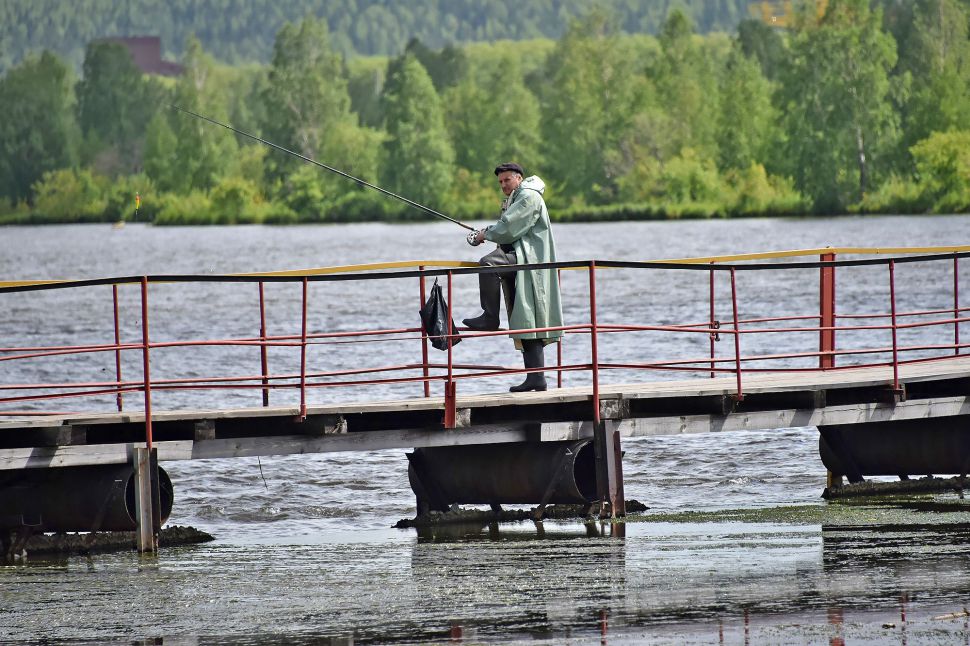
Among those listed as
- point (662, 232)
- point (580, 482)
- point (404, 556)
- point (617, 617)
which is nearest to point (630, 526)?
point (580, 482)

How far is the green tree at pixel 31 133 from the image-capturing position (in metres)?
137

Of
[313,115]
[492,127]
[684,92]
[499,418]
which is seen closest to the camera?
[499,418]

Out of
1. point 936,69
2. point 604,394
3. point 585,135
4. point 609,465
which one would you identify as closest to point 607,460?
point 609,465

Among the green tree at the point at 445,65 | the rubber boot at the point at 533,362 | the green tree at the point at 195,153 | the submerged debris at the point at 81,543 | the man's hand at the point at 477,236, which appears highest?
the green tree at the point at 445,65

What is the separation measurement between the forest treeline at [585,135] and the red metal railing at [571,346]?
3159 centimetres

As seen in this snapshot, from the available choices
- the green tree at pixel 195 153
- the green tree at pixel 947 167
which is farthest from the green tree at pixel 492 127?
the green tree at pixel 947 167

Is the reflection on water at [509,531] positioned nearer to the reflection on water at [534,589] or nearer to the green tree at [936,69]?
the reflection on water at [534,589]

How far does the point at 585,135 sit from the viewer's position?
124 m

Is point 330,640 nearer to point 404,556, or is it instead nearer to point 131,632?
point 131,632

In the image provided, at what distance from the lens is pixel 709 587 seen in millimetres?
10367

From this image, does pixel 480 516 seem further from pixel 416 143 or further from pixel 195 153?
pixel 416 143

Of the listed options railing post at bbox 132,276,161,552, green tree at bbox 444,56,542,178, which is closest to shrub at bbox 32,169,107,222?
green tree at bbox 444,56,542,178

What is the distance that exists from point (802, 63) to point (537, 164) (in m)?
35.2

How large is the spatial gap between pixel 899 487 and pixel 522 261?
4.42 m
